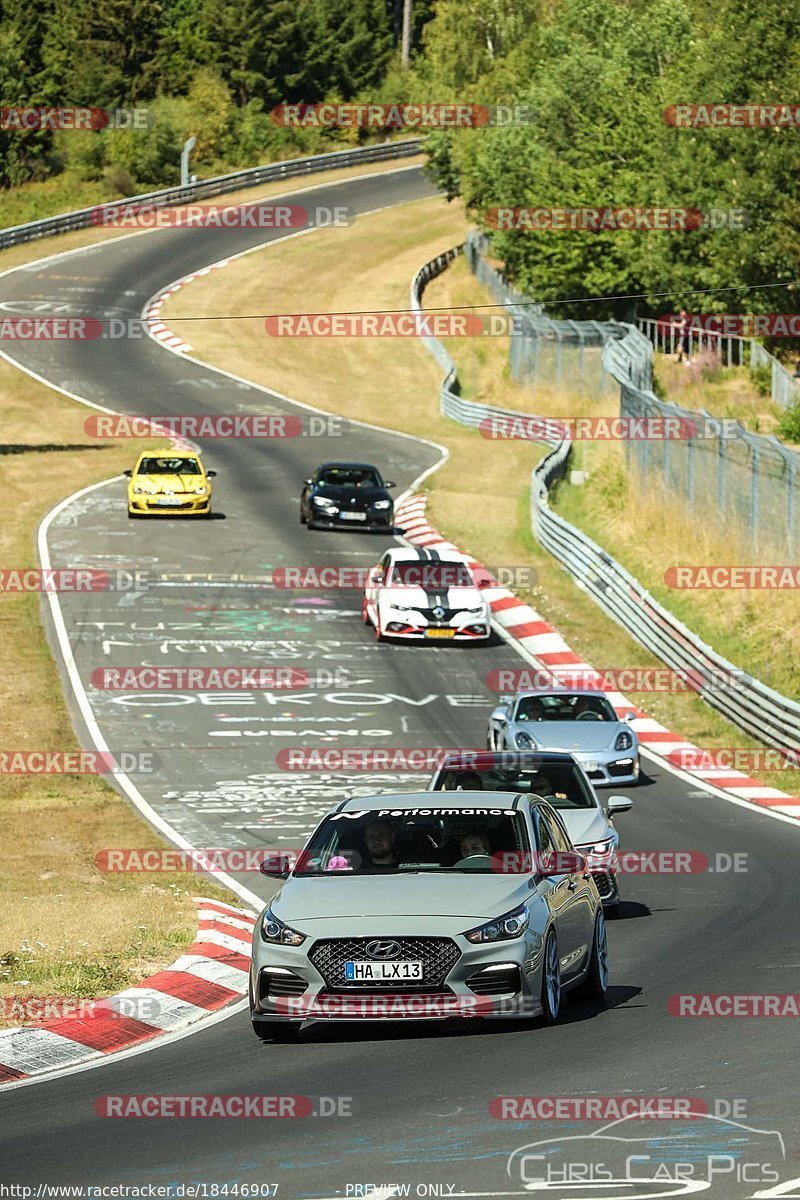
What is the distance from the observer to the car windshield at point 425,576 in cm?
3438

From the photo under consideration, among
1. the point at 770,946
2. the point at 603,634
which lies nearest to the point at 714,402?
the point at 603,634

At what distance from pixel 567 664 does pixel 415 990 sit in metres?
A: 22.9

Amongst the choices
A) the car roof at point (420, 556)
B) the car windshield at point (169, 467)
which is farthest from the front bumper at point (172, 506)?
the car roof at point (420, 556)

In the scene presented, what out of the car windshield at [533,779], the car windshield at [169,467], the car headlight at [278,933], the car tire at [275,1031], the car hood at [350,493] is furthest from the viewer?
the car windshield at [169,467]

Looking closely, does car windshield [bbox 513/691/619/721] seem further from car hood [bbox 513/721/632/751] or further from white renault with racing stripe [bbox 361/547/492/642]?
white renault with racing stripe [bbox 361/547/492/642]

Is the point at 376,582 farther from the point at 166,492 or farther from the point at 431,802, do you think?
the point at 431,802

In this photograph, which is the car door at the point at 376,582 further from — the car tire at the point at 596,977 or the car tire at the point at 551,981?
the car tire at the point at 551,981

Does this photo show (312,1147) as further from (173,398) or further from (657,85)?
(657,85)

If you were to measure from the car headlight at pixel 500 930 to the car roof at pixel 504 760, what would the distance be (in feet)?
18.8

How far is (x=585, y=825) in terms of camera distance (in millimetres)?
17156

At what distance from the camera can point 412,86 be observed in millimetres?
107625

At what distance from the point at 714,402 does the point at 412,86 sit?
5873cm

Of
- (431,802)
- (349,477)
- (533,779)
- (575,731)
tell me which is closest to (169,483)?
(349,477)

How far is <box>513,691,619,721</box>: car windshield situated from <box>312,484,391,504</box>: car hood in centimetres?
1783
